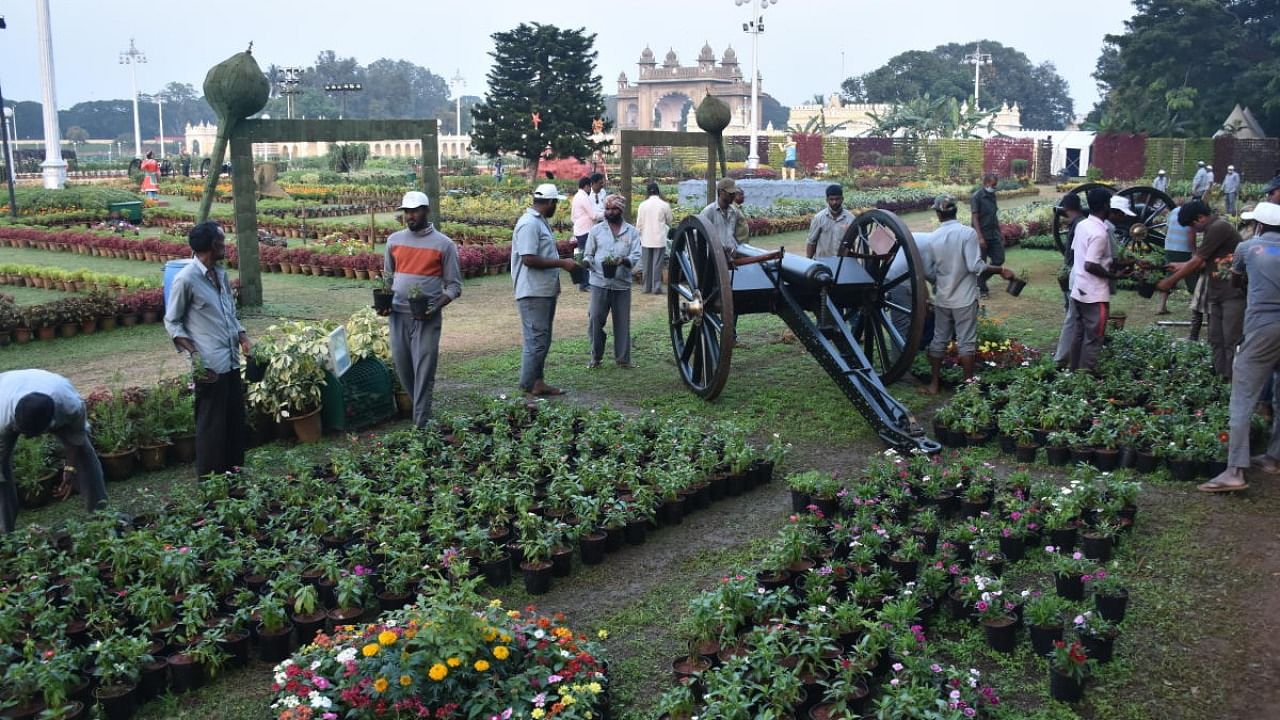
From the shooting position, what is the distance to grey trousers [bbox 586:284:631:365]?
9281 mm

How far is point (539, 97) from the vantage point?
38.8 m

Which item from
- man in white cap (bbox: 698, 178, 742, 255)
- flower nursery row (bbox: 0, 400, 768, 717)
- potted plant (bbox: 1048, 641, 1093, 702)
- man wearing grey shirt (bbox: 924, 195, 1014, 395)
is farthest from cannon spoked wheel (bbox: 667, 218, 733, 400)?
potted plant (bbox: 1048, 641, 1093, 702)

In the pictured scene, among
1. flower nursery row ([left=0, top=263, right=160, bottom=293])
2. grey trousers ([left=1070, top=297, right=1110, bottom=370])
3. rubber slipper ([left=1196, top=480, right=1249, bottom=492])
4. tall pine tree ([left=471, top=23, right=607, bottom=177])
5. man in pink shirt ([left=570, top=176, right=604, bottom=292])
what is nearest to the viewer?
rubber slipper ([left=1196, top=480, right=1249, bottom=492])

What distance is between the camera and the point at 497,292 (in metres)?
14.4

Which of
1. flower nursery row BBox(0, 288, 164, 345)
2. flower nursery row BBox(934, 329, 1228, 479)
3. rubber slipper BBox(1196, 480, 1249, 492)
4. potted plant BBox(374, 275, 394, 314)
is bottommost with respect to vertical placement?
rubber slipper BBox(1196, 480, 1249, 492)

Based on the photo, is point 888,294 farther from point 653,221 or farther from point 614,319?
point 653,221

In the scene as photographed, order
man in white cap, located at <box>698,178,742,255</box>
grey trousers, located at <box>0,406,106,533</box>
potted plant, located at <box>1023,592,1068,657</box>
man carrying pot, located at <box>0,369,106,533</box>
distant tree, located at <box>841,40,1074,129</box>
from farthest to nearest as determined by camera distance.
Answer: distant tree, located at <box>841,40,1074,129</box>, man in white cap, located at <box>698,178,742,255</box>, grey trousers, located at <box>0,406,106,533</box>, man carrying pot, located at <box>0,369,106,533</box>, potted plant, located at <box>1023,592,1068,657</box>

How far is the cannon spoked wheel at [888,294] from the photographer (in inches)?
304

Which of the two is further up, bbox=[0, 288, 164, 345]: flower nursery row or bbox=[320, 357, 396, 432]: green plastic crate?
bbox=[0, 288, 164, 345]: flower nursery row

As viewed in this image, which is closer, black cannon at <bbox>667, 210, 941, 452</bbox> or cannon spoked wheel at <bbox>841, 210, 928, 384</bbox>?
black cannon at <bbox>667, 210, 941, 452</bbox>

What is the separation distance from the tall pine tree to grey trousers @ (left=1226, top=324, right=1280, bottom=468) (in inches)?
1254

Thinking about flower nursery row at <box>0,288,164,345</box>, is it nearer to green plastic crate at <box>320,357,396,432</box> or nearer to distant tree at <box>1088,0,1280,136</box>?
green plastic crate at <box>320,357,396,432</box>

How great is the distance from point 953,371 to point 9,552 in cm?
663

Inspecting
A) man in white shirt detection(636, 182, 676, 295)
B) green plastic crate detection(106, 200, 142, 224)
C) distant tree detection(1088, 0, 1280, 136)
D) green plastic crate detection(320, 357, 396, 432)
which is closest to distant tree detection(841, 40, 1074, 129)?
distant tree detection(1088, 0, 1280, 136)
